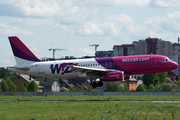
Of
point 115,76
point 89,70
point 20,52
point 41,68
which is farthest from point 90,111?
point 20,52

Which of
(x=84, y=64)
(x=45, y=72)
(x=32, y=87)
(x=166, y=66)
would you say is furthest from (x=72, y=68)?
(x=32, y=87)

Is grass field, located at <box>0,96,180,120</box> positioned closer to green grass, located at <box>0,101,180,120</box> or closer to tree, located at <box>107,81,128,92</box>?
green grass, located at <box>0,101,180,120</box>

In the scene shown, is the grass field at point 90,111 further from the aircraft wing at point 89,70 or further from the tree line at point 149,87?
the tree line at point 149,87

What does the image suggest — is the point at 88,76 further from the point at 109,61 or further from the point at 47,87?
the point at 47,87

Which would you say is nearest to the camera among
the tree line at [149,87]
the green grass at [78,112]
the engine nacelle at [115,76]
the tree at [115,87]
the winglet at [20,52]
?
the green grass at [78,112]

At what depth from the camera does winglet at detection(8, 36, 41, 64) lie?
56.7 meters

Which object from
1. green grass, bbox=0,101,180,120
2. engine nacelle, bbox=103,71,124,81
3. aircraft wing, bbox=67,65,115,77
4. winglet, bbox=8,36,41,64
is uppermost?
winglet, bbox=8,36,41,64

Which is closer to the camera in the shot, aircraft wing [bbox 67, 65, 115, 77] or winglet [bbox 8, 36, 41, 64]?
aircraft wing [bbox 67, 65, 115, 77]

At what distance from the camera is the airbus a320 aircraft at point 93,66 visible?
4959cm

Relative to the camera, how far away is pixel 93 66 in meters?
52.5

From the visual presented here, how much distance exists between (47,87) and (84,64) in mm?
94729

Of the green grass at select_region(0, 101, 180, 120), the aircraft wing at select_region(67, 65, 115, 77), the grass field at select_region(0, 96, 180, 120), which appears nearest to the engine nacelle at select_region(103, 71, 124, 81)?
the aircraft wing at select_region(67, 65, 115, 77)

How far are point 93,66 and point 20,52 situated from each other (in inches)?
551

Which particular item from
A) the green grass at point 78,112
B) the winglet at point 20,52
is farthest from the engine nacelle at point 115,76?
the green grass at point 78,112
